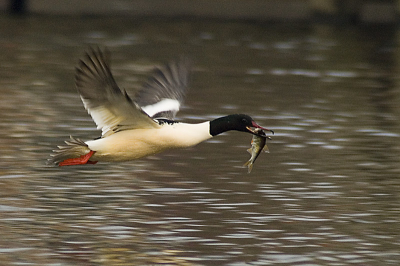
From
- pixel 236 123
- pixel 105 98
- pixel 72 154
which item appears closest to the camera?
pixel 105 98

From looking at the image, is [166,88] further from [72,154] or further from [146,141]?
[72,154]

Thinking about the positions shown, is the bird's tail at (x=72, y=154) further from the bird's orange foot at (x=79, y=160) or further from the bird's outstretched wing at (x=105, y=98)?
the bird's outstretched wing at (x=105, y=98)

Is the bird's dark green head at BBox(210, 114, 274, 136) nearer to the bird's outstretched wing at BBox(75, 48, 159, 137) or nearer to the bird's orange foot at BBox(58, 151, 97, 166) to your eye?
the bird's outstretched wing at BBox(75, 48, 159, 137)

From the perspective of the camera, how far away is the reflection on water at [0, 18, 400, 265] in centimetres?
804

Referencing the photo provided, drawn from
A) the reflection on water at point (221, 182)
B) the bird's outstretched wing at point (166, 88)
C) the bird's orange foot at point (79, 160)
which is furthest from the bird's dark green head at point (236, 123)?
the bird's outstretched wing at point (166, 88)

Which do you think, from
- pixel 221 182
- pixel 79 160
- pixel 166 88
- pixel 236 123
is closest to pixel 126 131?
pixel 79 160

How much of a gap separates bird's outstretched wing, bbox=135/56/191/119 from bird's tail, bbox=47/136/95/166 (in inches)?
64.7

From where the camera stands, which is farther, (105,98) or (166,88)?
(166,88)

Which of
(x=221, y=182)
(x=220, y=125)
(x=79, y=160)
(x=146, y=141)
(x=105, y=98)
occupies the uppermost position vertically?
(x=105, y=98)

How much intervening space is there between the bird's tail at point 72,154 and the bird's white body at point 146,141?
72mm

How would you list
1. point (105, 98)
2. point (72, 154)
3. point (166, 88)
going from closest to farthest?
point (105, 98), point (72, 154), point (166, 88)

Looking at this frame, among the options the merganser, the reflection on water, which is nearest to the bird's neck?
the merganser

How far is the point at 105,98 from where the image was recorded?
8.30 m

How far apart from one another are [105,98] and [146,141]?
66 cm
